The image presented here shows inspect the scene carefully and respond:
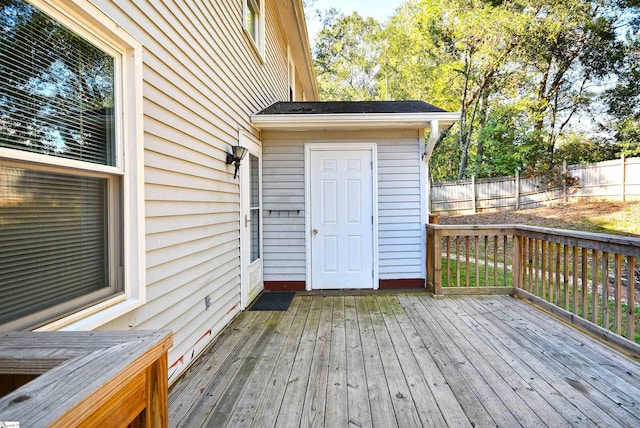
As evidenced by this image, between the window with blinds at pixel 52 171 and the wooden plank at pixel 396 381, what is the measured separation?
5.88 feet

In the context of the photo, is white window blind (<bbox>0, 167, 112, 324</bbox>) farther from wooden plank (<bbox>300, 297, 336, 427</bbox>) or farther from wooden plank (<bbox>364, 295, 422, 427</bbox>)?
wooden plank (<bbox>364, 295, 422, 427</bbox>)

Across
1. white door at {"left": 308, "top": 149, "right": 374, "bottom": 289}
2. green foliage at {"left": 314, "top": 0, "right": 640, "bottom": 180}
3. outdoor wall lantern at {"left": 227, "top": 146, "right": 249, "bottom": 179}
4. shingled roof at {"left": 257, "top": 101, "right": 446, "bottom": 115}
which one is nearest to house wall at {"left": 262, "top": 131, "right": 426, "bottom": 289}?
white door at {"left": 308, "top": 149, "right": 374, "bottom": 289}

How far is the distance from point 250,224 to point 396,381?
102 inches

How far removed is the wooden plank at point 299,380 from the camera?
1.84 m

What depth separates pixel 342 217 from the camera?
4.52 m

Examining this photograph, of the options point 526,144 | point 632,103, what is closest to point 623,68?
point 632,103

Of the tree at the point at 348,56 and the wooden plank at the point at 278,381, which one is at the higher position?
the tree at the point at 348,56

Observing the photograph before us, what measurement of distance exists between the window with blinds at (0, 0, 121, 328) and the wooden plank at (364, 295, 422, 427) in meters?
1.79

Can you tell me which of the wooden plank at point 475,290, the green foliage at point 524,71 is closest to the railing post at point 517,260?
the wooden plank at point 475,290

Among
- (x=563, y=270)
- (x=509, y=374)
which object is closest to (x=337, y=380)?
(x=509, y=374)

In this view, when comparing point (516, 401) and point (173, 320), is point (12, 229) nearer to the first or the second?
point (173, 320)

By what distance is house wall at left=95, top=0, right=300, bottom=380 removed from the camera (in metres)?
1.99

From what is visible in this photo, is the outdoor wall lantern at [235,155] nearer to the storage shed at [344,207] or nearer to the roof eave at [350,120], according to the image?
the roof eave at [350,120]

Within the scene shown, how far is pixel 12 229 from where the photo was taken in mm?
1197
